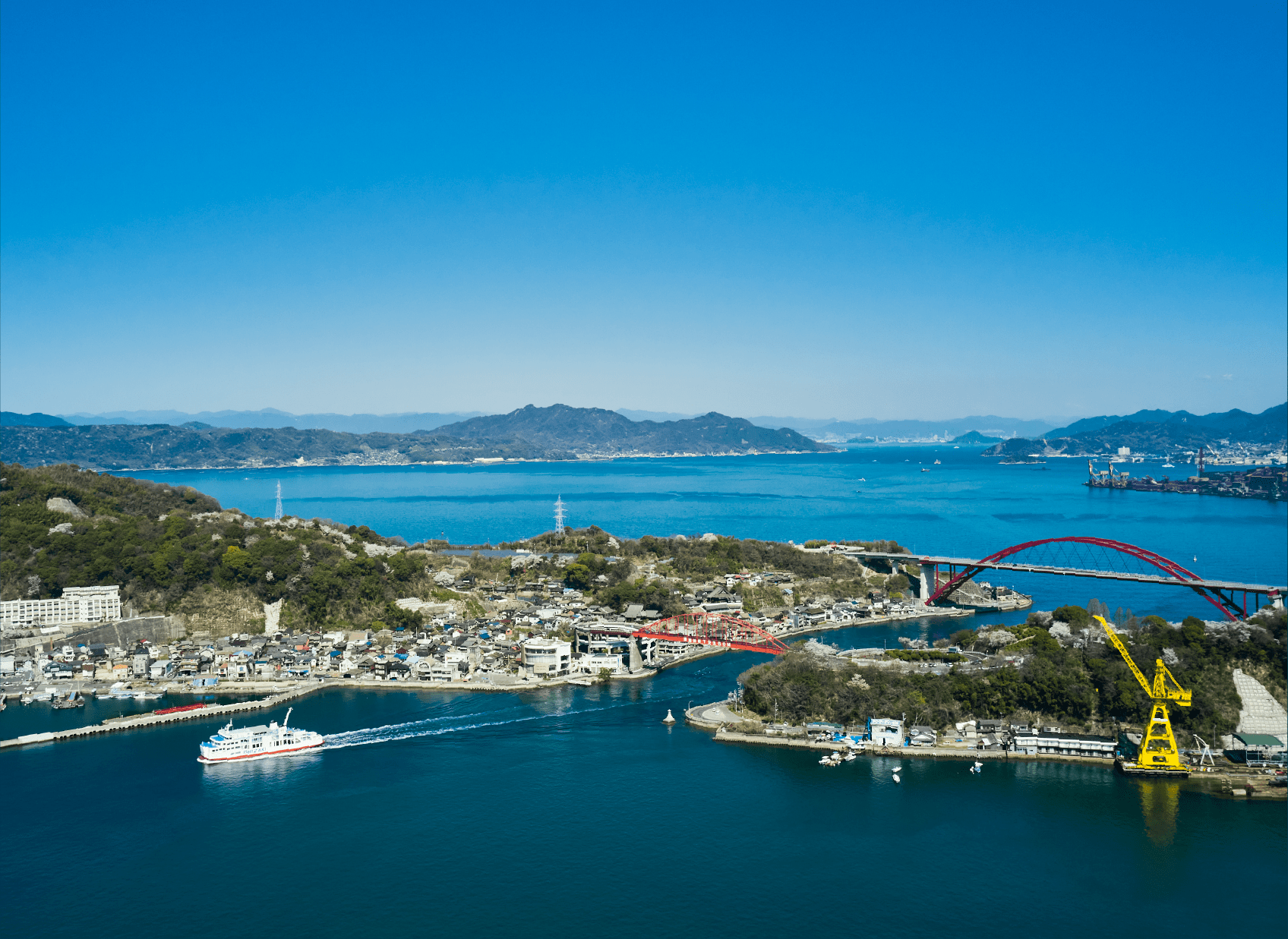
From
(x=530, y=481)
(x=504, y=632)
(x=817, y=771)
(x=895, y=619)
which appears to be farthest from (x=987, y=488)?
(x=817, y=771)

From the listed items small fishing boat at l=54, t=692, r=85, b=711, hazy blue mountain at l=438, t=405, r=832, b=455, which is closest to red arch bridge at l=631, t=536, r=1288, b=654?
small fishing boat at l=54, t=692, r=85, b=711

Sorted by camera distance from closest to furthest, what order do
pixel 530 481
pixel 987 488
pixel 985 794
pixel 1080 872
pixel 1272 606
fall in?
pixel 1080 872
pixel 985 794
pixel 1272 606
pixel 987 488
pixel 530 481

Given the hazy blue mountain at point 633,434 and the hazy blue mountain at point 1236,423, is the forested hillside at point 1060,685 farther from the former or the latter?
the hazy blue mountain at point 633,434

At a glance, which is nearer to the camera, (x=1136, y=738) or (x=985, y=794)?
(x=985, y=794)

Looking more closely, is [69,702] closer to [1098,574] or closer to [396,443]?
[1098,574]

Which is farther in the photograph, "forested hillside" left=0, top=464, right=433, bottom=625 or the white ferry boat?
"forested hillside" left=0, top=464, right=433, bottom=625

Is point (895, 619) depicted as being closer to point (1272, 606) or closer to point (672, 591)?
point (672, 591)

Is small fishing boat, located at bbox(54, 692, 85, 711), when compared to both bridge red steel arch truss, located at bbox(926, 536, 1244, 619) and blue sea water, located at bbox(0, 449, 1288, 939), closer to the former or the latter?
blue sea water, located at bbox(0, 449, 1288, 939)
